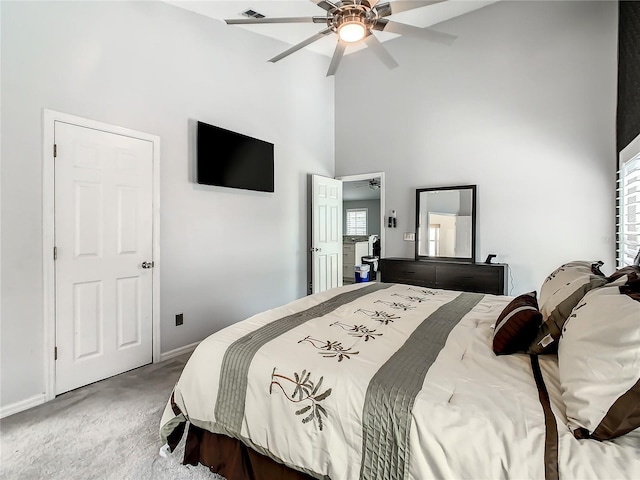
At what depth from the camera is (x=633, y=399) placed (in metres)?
0.83

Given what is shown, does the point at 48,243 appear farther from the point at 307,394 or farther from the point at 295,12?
the point at 295,12

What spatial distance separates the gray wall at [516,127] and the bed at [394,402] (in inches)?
84.4

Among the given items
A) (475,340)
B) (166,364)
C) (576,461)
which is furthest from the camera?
(166,364)

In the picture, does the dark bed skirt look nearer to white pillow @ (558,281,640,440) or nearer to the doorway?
white pillow @ (558,281,640,440)

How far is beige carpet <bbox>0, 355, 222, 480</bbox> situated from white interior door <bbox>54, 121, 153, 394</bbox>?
0.28 meters

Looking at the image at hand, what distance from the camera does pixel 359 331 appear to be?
1638mm

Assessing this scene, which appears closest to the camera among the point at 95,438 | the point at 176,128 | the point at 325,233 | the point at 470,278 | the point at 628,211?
the point at 95,438

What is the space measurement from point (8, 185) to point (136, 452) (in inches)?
73.2

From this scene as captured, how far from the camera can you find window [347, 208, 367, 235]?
9.81 meters

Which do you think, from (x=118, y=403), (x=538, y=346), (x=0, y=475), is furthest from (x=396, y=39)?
(x=0, y=475)

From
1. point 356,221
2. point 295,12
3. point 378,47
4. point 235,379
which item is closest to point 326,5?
point 378,47

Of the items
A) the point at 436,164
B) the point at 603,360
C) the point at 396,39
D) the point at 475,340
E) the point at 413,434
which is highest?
the point at 396,39

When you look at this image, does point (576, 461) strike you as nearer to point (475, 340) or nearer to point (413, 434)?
point (413, 434)

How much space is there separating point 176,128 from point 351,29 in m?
1.87
